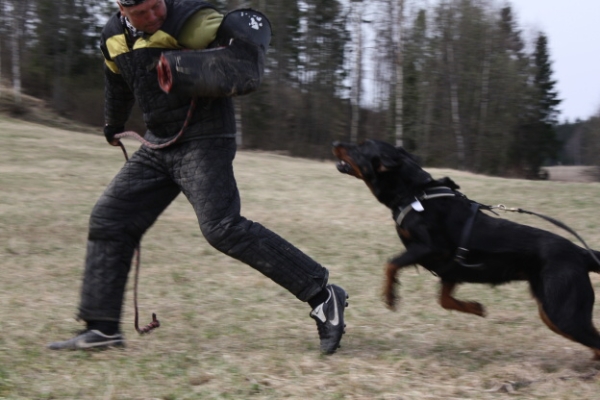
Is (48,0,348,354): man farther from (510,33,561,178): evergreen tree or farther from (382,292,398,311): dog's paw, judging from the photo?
(510,33,561,178): evergreen tree

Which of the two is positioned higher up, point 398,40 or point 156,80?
point 398,40

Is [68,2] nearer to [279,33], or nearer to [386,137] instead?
[279,33]

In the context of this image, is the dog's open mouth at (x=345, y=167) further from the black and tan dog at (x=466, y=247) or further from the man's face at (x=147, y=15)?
the man's face at (x=147, y=15)

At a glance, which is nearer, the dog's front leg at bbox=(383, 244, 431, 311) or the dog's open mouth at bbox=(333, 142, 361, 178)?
the dog's front leg at bbox=(383, 244, 431, 311)

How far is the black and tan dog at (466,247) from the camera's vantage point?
328 centimetres

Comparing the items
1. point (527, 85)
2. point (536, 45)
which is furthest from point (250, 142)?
point (536, 45)

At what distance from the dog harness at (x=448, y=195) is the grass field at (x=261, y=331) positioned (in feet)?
1.76

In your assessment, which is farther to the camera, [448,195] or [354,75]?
[354,75]

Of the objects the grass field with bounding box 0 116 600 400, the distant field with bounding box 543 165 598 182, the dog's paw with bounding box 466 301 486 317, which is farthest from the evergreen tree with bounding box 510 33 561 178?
the dog's paw with bounding box 466 301 486 317

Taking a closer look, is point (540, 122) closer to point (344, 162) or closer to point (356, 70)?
point (356, 70)

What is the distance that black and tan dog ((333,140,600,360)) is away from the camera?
10.8 feet

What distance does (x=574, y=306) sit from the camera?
3.25m

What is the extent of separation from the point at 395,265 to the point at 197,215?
1.06 meters

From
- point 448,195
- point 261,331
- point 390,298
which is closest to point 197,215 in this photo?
point 261,331
